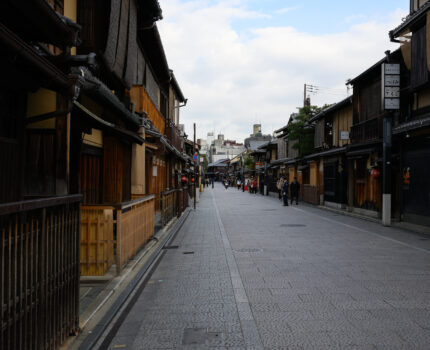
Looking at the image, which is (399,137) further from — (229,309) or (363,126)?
(229,309)

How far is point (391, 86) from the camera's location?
54.2ft

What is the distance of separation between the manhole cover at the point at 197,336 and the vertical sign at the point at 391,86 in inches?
579

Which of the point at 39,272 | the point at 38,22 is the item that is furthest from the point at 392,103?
the point at 39,272

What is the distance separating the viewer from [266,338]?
4387 millimetres

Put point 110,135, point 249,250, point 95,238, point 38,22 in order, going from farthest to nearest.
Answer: point 110,135 < point 249,250 < point 95,238 < point 38,22

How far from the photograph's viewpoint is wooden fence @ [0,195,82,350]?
287 centimetres

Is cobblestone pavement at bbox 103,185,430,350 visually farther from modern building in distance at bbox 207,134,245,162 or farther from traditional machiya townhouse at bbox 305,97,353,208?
modern building in distance at bbox 207,134,245,162

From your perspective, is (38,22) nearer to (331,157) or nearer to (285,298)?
(285,298)

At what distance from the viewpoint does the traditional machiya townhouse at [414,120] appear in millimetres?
14672

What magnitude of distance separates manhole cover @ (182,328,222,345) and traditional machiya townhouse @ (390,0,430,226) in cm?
1205

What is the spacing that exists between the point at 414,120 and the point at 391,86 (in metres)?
1.82

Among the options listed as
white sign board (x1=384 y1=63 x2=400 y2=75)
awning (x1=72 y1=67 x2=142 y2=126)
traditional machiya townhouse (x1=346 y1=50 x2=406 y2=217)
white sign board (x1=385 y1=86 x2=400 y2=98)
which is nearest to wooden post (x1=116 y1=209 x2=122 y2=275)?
awning (x1=72 y1=67 x2=142 y2=126)

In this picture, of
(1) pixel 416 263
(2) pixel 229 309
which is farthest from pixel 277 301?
(1) pixel 416 263

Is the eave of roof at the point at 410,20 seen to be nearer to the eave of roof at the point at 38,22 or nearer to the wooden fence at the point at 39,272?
the eave of roof at the point at 38,22
